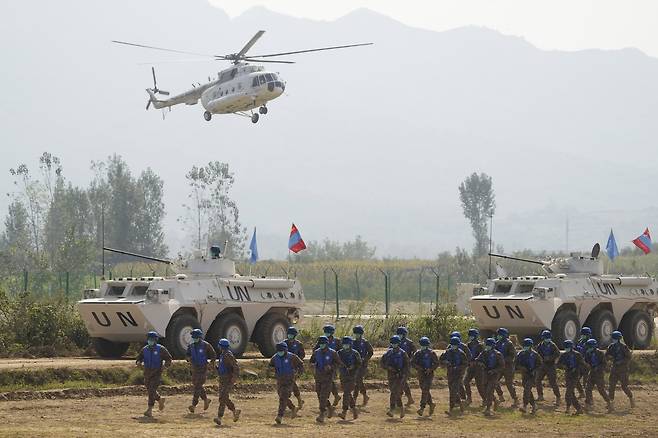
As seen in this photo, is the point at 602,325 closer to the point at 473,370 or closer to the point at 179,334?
the point at 473,370

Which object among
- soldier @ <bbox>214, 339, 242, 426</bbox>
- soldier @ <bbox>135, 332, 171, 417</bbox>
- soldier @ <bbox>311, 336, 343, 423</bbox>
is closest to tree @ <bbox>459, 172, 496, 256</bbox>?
soldier @ <bbox>311, 336, 343, 423</bbox>

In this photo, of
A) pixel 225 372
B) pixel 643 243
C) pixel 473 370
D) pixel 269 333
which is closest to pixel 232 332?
pixel 269 333

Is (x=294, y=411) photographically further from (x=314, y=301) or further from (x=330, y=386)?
(x=314, y=301)

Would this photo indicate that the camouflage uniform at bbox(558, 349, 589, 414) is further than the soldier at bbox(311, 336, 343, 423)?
Yes

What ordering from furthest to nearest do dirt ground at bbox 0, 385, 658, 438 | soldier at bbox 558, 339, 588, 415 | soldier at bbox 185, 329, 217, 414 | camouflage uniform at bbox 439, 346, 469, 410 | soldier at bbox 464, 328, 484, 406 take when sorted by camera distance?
soldier at bbox 558, 339, 588, 415
soldier at bbox 464, 328, 484, 406
camouflage uniform at bbox 439, 346, 469, 410
soldier at bbox 185, 329, 217, 414
dirt ground at bbox 0, 385, 658, 438

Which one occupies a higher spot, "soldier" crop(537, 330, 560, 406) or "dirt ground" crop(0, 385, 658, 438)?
"soldier" crop(537, 330, 560, 406)

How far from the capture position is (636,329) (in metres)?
35.5

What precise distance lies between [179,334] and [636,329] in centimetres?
1295

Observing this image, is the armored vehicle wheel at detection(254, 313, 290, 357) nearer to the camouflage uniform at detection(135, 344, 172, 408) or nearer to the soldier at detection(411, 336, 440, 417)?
the soldier at detection(411, 336, 440, 417)

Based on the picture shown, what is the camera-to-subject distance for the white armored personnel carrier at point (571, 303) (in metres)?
32.1

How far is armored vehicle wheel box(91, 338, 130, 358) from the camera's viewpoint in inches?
1199

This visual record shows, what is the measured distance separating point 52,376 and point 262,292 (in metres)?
6.77

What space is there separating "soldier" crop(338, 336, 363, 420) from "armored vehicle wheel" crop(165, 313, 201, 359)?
21.1 feet

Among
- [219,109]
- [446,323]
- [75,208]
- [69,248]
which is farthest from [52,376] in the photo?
[75,208]
